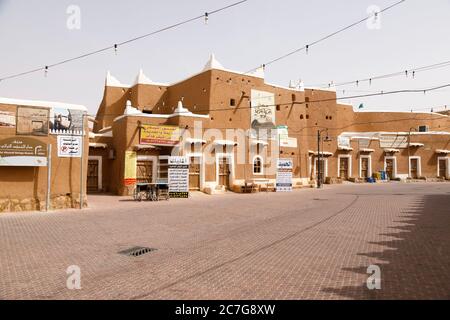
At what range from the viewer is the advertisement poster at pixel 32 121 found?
15719mm

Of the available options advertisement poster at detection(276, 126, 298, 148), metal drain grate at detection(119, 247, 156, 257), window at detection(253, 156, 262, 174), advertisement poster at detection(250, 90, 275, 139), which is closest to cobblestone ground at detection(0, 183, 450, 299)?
metal drain grate at detection(119, 247, 156, 257)

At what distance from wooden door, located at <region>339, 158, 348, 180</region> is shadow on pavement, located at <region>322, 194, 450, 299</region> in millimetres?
29827

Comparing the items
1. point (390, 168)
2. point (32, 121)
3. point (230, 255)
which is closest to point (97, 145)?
point (32, 121)

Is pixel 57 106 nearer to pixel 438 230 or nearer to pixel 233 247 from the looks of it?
pixel 233 247

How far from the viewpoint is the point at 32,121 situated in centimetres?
1602

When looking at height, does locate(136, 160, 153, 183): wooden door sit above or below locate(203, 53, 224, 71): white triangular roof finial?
below

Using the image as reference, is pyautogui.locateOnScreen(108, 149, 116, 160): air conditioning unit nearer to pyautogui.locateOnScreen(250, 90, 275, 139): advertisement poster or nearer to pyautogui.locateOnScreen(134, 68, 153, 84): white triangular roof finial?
pyautogui.locateOnScreen(134, 68, 153, 84): white triangular roof finial

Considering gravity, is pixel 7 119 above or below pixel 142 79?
below

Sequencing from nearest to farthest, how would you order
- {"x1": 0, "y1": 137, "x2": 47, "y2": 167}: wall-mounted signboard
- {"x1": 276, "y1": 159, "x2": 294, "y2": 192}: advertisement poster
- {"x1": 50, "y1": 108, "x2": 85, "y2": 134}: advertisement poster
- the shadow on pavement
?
the shadow on pavement, {"x1": 0, "y1": 137, "x2": 47, "y2": 167}: wall-mounted signboard, {"x1": 50, "y1": 108, "x2": 85, "y2": 134}: advertisement poster, {"x1": 276, "y1": 159, "x2": 294, "y2": 192}: advertisement poster

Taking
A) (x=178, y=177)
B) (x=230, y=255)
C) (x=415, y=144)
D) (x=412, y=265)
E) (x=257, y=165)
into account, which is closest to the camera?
(x=412, y=265)

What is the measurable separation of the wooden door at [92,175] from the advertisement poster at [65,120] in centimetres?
1008

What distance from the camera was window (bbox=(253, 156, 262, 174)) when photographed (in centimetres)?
3066

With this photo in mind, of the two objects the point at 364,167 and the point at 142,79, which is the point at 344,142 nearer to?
the point at 364,167

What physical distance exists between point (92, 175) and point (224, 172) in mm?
10737
